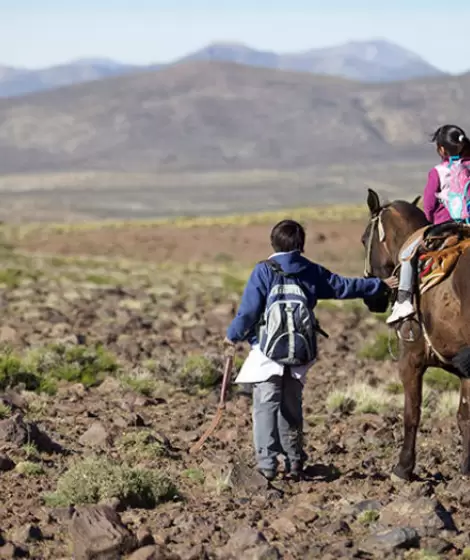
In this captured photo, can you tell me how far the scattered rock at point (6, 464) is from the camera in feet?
26.7

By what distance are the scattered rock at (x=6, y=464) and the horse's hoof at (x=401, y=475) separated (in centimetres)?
237

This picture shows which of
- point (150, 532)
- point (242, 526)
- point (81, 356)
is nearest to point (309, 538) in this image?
point (242, 526)

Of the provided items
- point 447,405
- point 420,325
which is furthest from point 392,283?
point 447,405

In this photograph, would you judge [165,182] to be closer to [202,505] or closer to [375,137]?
[375,137]

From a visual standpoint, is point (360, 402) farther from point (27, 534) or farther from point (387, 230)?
point (27, 534)

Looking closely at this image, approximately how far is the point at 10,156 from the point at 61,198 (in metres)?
61.3

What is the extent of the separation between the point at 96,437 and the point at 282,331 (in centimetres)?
217

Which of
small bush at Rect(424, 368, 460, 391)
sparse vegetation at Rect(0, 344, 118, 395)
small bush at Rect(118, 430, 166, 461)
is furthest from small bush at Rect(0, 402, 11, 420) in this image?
small bush at Rect(424, 368, 460, 391)

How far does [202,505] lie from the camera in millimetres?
7469

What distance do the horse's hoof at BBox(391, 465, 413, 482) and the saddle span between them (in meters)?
1.11

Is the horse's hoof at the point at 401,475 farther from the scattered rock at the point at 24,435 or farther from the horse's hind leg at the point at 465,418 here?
the scattered rock at the point at 24,435

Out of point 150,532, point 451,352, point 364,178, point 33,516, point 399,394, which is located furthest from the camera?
point 364,178

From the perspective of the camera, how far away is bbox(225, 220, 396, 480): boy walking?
7789mm

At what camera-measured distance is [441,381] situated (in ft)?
44.8
